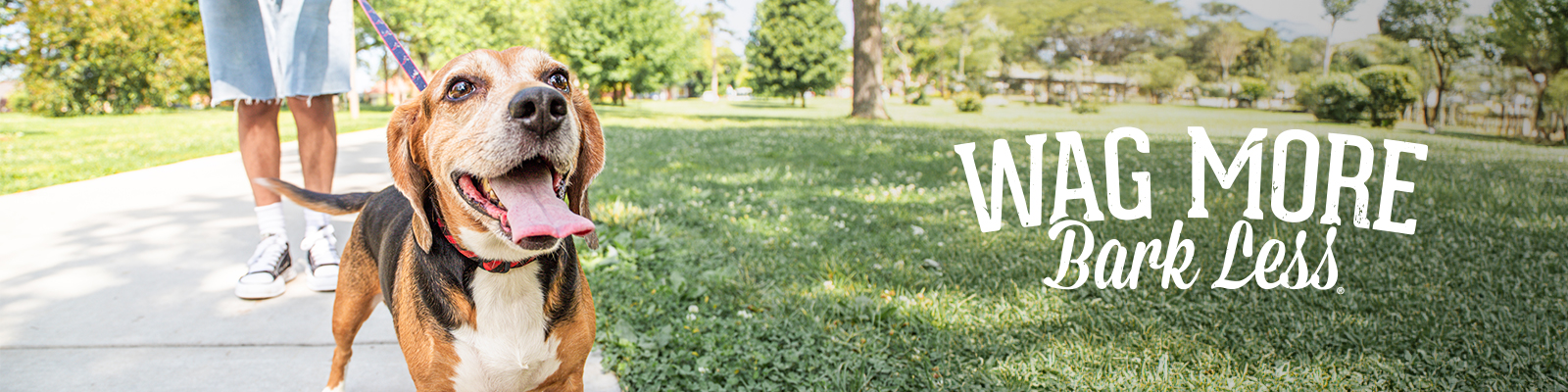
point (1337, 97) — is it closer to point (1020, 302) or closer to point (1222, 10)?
point (1222, 10)

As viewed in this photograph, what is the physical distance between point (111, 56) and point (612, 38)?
2000cm

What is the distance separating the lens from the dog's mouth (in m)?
1.49

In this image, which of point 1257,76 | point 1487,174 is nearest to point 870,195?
point 1487,174

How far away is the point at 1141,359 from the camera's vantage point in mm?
2883

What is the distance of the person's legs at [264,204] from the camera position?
3.31 m

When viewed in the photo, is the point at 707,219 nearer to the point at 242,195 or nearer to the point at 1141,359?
the point at 1141,359

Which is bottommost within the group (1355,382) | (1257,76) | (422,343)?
(1355,382)

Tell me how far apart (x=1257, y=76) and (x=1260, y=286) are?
1652 centimetres

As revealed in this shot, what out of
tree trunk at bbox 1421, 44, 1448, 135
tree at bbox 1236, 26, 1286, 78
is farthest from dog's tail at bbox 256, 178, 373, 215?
tree at bbox 1236, 26, 1286, 78

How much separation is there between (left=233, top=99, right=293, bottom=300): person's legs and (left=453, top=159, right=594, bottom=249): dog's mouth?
2.36 metres

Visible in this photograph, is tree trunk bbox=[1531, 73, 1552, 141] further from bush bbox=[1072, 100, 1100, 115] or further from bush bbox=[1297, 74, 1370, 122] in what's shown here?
bush bbox=[1072, 100, 1100, 115]

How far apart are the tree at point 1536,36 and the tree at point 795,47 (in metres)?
33.4

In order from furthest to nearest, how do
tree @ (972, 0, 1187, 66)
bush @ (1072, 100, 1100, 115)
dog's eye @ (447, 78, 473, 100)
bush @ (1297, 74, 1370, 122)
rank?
bush @ (1072, 100, 1100, 115) → tree @ (972, 0, 1187, 66) → bush @ (1297, 74, 1370, 122) → dog's eye @ (447, 78, 473, 100)

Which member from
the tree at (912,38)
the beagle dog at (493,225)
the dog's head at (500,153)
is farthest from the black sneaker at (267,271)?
the tree at (912,38)
